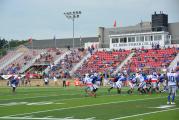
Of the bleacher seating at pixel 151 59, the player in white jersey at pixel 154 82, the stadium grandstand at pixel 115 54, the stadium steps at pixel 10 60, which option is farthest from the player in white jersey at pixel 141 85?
the stadium steps at pixel 10 60

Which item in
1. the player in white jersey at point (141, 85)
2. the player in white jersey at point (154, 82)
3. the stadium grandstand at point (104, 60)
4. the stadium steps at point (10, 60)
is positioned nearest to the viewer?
the player in white jersey at point (141, 85)

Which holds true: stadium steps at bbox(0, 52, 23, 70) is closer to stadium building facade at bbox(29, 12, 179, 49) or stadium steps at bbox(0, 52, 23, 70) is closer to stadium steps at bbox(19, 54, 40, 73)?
stadium steps at bbox(19, 54, 40, 73)

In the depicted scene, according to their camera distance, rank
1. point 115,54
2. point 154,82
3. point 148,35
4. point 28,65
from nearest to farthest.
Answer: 1. point 154,82
2. point 115,54
3. point 148,35
4. point 28,65

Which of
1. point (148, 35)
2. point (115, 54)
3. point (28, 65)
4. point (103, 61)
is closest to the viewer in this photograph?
point (103, 61)

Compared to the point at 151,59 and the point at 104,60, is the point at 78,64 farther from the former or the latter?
the point at 151,59

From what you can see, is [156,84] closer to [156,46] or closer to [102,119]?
[102,119]

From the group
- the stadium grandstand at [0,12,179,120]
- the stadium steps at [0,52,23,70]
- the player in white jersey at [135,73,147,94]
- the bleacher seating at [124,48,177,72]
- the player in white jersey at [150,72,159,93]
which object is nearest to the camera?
the player in white jersey at [135,73,147,94]

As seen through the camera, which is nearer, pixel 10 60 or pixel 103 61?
pixel 103 61

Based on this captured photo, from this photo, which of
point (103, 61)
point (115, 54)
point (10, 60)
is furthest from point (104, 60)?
point (10, 60)

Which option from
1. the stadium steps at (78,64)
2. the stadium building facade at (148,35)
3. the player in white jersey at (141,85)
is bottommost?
the player in white jersey at (141,85)

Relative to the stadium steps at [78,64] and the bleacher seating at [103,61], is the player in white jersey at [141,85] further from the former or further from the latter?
the stadium steps at [78,64]

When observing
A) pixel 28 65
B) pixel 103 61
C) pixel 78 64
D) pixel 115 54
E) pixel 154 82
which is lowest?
pixel 154 82

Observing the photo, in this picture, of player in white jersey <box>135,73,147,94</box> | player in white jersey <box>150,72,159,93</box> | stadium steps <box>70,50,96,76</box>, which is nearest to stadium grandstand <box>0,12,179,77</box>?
stadium steps <box>70,50,96,76</box>

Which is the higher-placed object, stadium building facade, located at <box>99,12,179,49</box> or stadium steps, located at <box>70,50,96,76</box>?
stadium building facade, located at <box>99,12,179,49</box>
